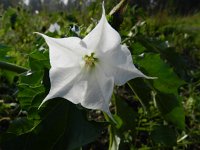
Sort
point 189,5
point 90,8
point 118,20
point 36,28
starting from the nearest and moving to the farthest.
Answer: point 118,20, point 90,8, point 36,28, point 189,5

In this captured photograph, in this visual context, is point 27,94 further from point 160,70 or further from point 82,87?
point 160,70

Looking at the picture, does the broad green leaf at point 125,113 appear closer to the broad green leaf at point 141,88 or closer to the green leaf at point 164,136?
the broad green leaf at point 141,88

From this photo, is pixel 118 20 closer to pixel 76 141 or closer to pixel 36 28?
pixel 76 141

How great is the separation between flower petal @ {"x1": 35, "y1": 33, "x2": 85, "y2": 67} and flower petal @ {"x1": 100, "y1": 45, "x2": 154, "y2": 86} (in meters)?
0.07

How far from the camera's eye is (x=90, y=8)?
3156mm

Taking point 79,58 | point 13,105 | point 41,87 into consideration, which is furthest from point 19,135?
point 13,105

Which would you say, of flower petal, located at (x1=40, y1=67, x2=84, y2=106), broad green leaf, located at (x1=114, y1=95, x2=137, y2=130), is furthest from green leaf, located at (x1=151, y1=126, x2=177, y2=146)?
flower petal, located at (x1=40, y1=67, x2=84, y2=106)

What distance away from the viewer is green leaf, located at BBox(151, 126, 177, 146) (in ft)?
5.50

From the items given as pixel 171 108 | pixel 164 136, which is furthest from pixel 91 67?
pixel 164 136

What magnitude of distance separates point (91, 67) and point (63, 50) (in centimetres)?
10

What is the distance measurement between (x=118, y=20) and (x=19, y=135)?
0.40 m

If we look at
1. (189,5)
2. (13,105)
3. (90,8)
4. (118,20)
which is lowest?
(118,20)

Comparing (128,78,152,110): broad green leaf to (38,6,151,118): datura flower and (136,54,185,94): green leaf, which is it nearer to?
(136,54,185,94): green leaf

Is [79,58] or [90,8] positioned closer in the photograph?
[79,58]
